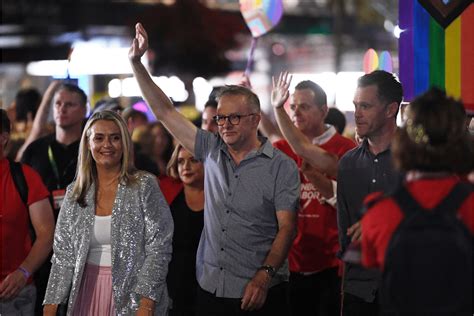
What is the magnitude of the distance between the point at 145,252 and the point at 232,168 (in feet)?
2.70

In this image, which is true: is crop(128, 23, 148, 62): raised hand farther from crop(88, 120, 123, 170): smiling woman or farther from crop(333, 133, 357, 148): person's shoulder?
crop(333, 133, 357, 148): person's shoulder

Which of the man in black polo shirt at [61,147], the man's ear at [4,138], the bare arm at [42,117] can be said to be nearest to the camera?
the man's ear at [4,138]

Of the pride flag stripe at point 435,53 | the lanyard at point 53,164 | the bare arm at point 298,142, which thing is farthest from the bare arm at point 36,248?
the pride flag stripe at point 435,53

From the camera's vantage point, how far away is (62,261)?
6969 millimetres

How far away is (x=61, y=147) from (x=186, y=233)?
1649 mm

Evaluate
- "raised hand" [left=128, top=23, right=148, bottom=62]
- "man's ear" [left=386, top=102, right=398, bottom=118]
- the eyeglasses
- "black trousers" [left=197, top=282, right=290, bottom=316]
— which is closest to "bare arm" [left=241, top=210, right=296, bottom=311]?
"black trousers" [left=197, top=282, right=290, bottom=316]

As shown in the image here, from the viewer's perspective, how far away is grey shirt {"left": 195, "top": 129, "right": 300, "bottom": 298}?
7.14 meters

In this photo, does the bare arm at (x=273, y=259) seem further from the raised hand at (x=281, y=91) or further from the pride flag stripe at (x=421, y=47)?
the pride flag stripe at (x=421, y=47)

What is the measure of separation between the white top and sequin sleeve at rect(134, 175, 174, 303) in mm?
240

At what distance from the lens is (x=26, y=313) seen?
298 inches

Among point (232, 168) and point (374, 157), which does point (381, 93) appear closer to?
point (374, 157)

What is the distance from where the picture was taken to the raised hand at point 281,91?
782 centimetres

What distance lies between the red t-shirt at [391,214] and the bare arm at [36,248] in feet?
10.6

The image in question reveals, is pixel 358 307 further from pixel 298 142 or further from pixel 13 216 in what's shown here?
pixel 13 216
